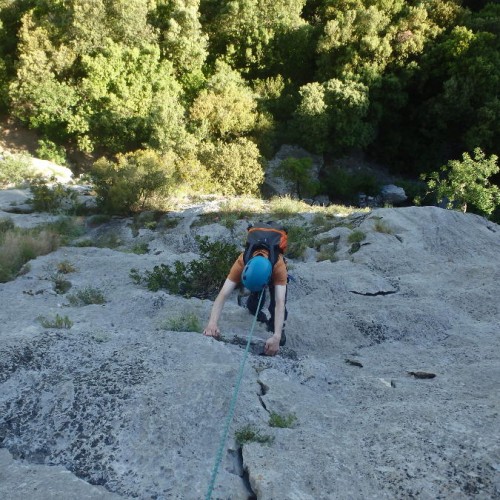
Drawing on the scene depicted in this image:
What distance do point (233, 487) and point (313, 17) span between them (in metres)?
24.9

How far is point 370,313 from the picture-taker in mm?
5344

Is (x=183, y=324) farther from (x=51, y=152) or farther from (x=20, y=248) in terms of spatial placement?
(x=51, y=152)

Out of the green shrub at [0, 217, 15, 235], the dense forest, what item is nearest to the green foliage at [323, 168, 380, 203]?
the dense forest

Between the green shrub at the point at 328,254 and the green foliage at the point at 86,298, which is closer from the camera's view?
the green foliage at the point at 86,298

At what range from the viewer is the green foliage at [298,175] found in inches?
667

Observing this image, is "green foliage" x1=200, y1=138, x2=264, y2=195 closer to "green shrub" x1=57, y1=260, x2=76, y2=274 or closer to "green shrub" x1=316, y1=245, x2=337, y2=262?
"green shrub" x1=316, y1=245, x2=337, y2=262

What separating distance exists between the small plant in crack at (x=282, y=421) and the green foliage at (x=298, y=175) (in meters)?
14.2

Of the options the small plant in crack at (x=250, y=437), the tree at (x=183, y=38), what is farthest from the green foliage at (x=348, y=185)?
the small plant in crack at (x=250, y=437)

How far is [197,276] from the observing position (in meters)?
6.24

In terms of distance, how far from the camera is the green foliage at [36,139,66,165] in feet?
62.8

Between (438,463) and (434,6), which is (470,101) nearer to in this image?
(434,6)

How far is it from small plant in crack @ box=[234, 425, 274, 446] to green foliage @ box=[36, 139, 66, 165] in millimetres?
18482

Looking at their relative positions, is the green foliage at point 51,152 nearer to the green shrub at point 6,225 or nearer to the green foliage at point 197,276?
the green shrub at point 6,225

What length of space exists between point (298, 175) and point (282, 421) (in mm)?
14583
